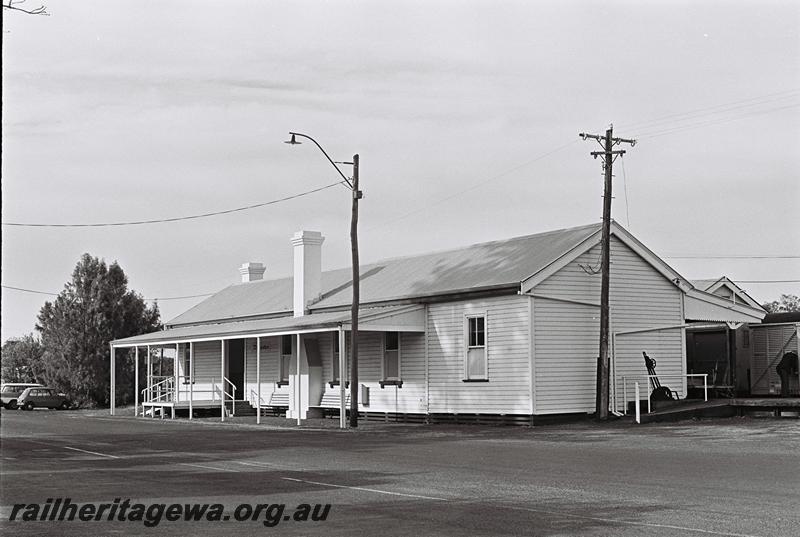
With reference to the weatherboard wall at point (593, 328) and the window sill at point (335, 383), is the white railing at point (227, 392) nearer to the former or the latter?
the window sill at point (335, 383)

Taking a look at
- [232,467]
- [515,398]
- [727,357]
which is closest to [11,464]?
[232,467]

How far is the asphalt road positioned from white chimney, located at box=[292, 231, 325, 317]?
12718 millimetres

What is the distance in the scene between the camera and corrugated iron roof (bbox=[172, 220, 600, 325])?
1206 inches

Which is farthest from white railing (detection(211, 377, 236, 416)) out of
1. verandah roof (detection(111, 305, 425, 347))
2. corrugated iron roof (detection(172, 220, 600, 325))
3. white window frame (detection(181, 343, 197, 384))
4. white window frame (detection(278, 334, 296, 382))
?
white window frame (detection(181, 343, 197, 384))

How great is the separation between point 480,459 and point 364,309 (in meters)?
17.4

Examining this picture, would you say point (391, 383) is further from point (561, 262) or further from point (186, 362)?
point (186, 362)

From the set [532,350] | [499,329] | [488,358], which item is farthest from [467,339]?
[532,350]

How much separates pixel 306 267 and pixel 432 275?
259 inches

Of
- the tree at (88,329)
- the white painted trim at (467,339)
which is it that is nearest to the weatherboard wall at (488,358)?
the white painted trim at (467,339)

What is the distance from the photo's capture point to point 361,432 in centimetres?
2800

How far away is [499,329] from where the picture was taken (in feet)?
97.9

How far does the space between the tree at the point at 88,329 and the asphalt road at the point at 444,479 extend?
30.8m

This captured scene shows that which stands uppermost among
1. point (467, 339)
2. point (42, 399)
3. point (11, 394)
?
point (467, 339)

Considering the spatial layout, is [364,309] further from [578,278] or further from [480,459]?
[480,459]
